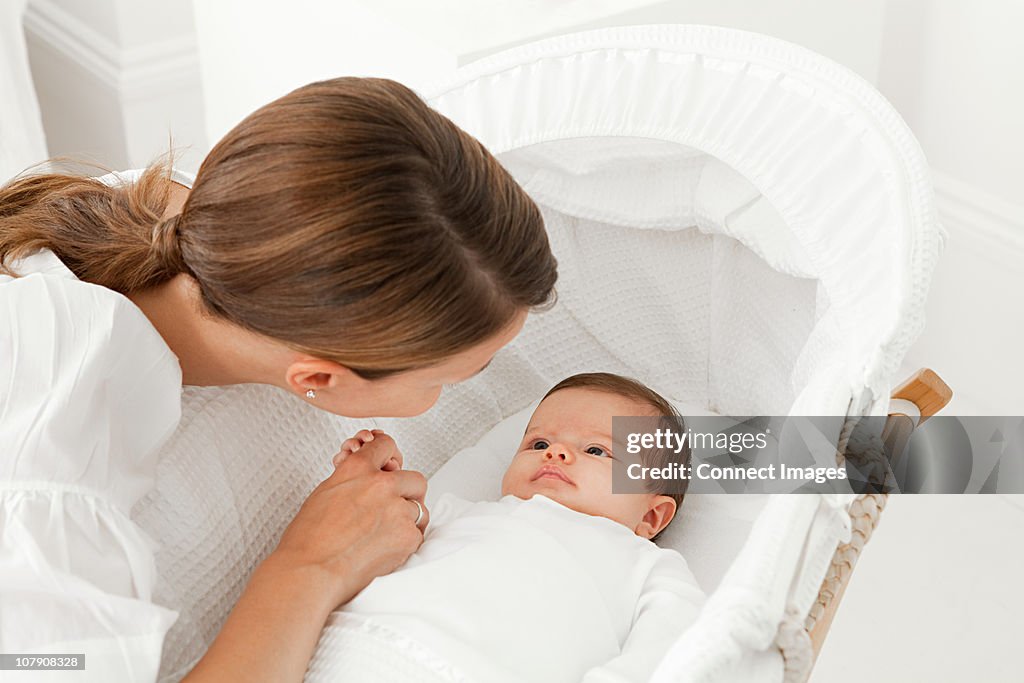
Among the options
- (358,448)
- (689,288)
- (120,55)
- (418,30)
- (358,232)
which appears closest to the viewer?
(358,232)

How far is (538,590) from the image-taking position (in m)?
1.06

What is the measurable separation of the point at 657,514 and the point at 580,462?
0.12 meters

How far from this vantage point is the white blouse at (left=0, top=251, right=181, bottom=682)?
77cm

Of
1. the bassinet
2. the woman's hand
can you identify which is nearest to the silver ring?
the woman's hand

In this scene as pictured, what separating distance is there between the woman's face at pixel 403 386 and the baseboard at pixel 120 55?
146 centimetres

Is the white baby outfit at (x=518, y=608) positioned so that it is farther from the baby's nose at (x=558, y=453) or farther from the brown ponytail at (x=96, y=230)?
the brown ponytail at (x=96, y=230)

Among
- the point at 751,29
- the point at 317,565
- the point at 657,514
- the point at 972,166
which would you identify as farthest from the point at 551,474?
the point at 972,166

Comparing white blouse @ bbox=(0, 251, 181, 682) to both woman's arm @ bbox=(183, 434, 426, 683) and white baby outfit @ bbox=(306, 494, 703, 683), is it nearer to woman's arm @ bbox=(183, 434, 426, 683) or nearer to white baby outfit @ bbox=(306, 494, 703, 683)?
woman's arm @ bbox=(183, 434, 426, 683)

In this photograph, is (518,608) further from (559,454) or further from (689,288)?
(689,288)

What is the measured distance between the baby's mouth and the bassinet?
Answer: 0.17 m

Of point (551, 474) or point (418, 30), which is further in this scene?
point (418, 30)

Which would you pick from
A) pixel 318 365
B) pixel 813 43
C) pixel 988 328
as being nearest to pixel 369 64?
pixel 813 43

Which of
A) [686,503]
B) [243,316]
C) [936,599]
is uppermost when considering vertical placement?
[243,316]

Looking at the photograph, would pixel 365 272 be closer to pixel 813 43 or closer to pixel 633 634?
pixel 633 634
